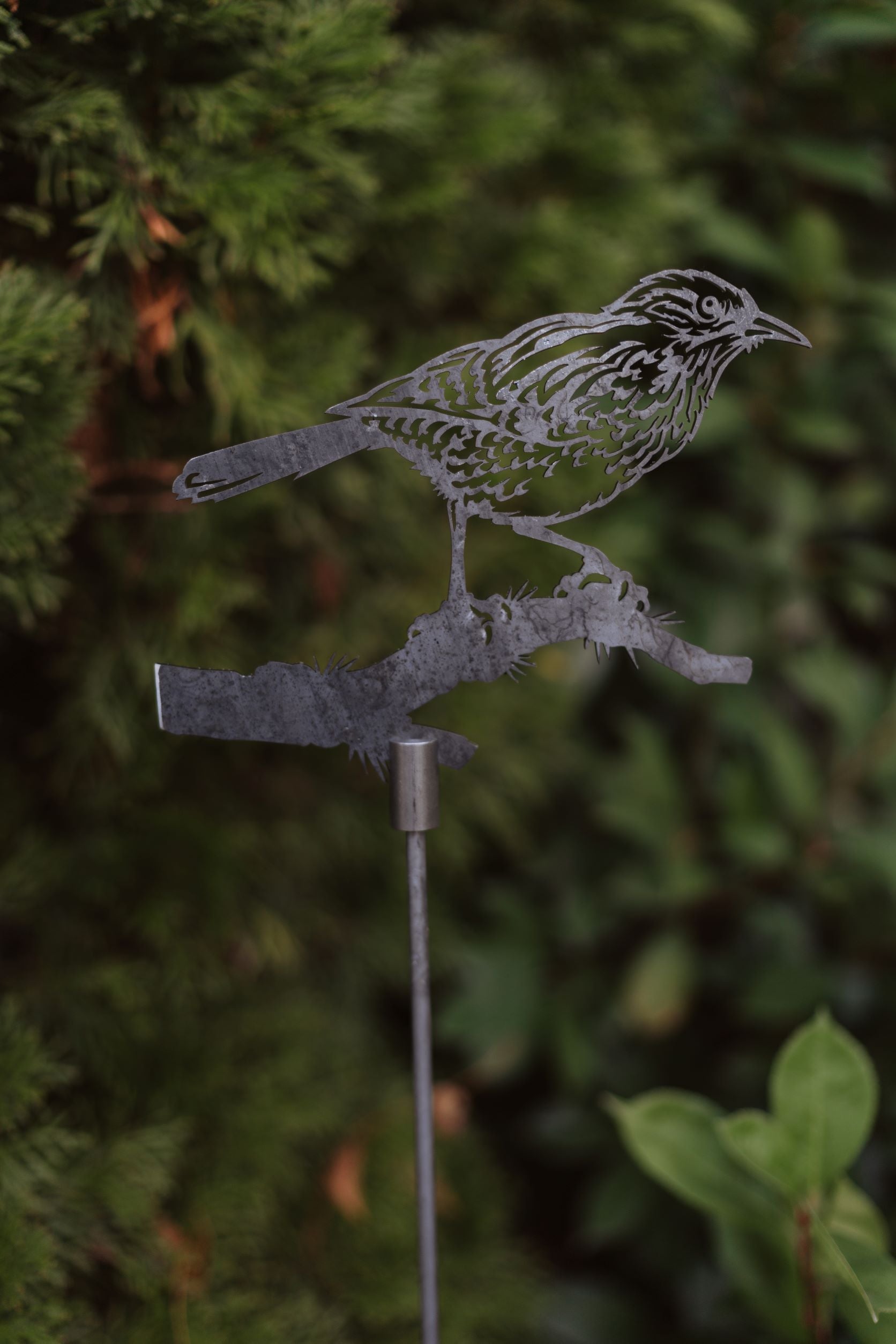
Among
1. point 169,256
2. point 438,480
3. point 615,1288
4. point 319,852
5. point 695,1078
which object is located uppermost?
point 169,256

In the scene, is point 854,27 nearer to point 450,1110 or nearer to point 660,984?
point 660,984

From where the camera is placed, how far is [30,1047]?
0.49m

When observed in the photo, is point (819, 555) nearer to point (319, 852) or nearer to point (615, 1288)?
point (319, 852)

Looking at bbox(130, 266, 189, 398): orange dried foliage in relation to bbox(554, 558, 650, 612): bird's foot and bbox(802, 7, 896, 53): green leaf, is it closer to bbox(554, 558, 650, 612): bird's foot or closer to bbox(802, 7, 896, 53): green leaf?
bbox(554, 558, 650, 612): bird's foot

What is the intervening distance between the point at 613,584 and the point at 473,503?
3.0 inches

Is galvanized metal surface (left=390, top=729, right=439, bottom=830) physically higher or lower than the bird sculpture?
lower

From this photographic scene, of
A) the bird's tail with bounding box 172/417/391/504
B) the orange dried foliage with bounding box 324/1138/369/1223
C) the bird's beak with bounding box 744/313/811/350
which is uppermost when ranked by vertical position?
the bird's beak with bounding box 744/313/811/350

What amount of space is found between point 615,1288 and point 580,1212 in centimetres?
7

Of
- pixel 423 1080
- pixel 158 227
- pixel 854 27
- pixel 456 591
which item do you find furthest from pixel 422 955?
pixel 854 27

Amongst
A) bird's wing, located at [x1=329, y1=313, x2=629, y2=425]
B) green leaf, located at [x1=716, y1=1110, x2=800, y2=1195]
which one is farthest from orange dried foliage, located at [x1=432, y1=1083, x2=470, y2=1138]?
bird's wing, located at [x1=329, y1=313, x2=629, y2=425]

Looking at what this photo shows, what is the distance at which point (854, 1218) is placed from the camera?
0.51 meters

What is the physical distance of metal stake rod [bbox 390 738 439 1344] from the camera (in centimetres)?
40

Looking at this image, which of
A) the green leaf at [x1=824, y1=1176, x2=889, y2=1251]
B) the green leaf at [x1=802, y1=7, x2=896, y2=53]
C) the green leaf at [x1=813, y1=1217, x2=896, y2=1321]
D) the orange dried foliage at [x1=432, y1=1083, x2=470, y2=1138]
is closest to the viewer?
the green leaf at [x1=813, y1=1217, x2=896, y2=1321]

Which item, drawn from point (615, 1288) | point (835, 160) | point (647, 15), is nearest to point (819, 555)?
point (835, 160)
